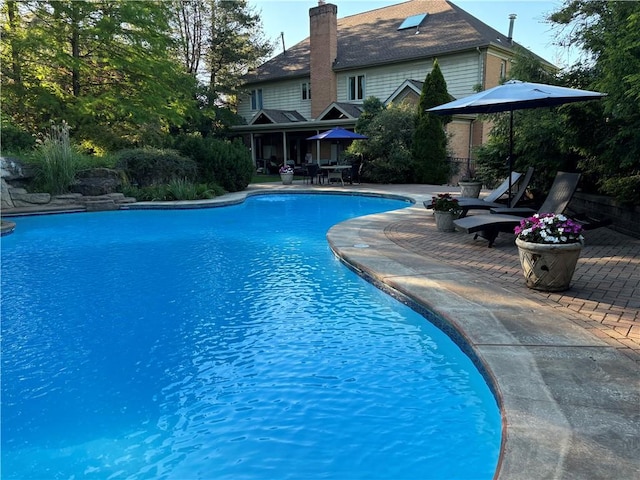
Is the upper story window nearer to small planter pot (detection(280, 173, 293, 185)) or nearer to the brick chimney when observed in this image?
the brick chimney

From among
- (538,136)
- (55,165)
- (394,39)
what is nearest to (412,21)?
(394,39)

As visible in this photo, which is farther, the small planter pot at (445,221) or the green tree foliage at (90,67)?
the green tree foliage at (90,67)

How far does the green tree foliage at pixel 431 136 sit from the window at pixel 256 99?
46.1ft

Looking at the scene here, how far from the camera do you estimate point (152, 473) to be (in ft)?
8.65

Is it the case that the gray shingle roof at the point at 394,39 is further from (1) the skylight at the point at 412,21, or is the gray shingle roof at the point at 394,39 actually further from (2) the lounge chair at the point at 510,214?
(2) the lounge chair at the point at 510,214

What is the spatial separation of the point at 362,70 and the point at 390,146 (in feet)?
24.9

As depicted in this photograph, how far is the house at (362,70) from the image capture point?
795 inches

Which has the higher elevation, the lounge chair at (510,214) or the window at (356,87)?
the window at (356,87)

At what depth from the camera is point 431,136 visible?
681 inches

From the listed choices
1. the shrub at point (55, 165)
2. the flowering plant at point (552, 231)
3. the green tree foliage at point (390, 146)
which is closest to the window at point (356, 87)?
the green tree foliage at point (390, 146)

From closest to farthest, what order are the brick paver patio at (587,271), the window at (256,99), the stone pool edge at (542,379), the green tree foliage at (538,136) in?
the stone pool edge at (542,379), the brick paver patio at (587,271), the green tree foliage at (538,136), the window at (256,99)

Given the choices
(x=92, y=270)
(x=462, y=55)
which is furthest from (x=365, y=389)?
(x=462, y=55)

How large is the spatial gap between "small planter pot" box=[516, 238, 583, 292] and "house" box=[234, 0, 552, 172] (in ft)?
49.6

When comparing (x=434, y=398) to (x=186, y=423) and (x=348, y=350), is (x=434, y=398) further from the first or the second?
(x=186, y=423)
